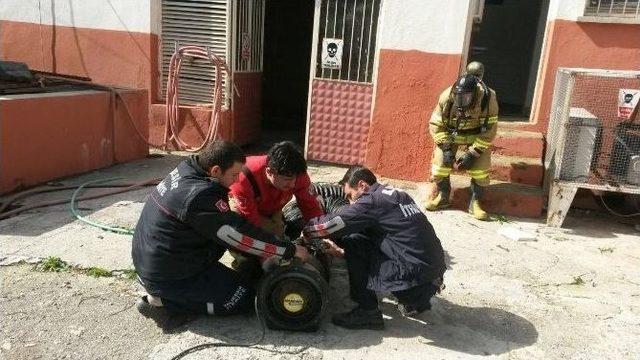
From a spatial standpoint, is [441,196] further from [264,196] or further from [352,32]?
[264,196]

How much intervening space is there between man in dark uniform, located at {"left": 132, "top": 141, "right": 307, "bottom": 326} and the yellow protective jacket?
3.21m

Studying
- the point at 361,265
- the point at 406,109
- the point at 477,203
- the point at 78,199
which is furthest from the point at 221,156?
the point at 406,109

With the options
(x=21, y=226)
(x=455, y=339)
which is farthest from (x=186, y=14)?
(x=455, y=339)

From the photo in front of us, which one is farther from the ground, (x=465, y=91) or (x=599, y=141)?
→ (x=465, y=91)

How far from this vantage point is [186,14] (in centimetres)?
787

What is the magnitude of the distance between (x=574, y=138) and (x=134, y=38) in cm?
628

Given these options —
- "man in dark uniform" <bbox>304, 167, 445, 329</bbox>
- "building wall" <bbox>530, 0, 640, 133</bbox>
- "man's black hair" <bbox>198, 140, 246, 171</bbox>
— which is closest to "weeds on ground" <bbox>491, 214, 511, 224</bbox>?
"building wall" <bbox>530, 0, 640, 133</bbox>

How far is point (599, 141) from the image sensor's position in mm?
5535

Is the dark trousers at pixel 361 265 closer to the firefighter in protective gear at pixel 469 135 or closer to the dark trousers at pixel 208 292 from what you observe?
the dark trousers at pixel 208 292

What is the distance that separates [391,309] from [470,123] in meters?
2.94

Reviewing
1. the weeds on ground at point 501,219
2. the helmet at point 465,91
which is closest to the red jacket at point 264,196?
the helmet at point 465,91

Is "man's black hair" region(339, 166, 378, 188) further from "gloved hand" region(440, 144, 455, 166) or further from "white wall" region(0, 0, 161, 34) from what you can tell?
"white wall" region(0, 0, 161, 34)

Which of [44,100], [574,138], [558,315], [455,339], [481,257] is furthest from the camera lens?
[44,100]

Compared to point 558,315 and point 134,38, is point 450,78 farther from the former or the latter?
point 134,38
